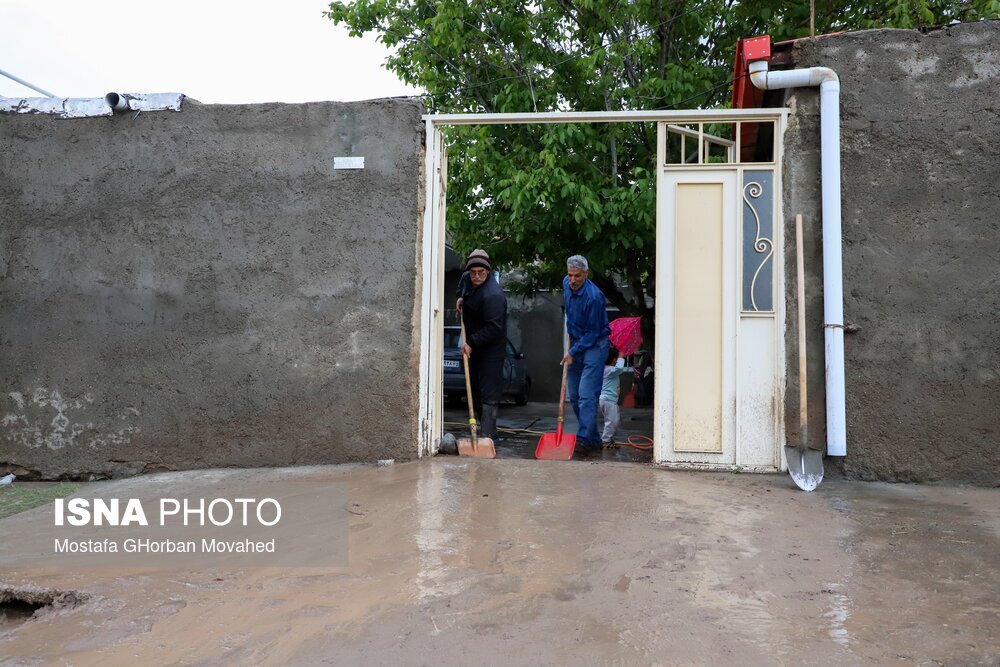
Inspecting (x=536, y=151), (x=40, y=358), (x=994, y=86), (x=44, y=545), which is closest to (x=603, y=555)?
(x=44, y=545)

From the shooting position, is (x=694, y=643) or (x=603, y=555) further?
(x=603, y=555)

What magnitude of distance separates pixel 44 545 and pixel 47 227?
3.02 metres

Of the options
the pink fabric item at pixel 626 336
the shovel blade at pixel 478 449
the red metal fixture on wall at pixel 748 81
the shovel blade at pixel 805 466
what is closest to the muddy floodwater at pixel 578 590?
the shovel blade at pixel 805 466

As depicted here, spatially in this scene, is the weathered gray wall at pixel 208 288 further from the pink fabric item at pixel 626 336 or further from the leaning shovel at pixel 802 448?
the pink fabric item at pixel 626 336

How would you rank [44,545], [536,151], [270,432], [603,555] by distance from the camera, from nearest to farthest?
[603,555]
[44,545]
[270,432]
[536,151]

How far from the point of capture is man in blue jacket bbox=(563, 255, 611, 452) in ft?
24.6

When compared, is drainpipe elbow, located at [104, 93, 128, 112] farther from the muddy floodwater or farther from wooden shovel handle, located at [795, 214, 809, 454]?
wooden shovel handle, located at [795, 214, 809, 454]

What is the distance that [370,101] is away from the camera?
6.23 meters

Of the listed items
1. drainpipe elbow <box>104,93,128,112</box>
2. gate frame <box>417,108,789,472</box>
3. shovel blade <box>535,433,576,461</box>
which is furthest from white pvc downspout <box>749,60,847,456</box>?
drainpipe elbow <box>104,93,128,112</box>

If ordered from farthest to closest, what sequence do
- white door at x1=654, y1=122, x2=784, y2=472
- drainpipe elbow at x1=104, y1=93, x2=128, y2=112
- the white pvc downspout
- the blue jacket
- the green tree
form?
the green tree → the blue jacket → drainpipe elbow at x1=104, y1=93, x2=128, y2=112 → white door at x1=654, y1=122, x2=784, y2=472 → the white pvc downspout

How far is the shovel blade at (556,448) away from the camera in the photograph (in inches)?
274

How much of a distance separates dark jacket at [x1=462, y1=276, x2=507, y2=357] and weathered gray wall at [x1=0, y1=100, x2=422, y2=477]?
58.8 inches

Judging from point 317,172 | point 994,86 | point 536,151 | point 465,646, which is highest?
point 536,151

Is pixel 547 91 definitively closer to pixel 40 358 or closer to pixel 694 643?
pixel 40 358
